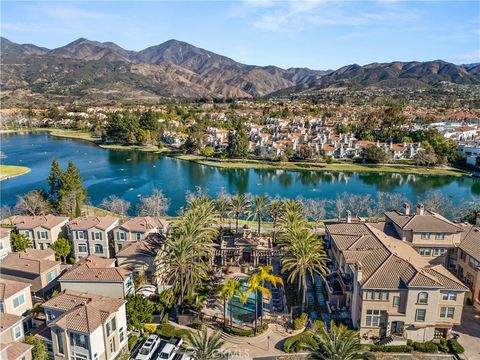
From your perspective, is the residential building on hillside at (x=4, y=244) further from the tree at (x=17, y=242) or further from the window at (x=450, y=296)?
the window at (x=450, y=296)

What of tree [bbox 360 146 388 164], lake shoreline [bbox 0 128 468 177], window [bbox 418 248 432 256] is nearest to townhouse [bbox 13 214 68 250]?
window [bbox 418 248 432 256]

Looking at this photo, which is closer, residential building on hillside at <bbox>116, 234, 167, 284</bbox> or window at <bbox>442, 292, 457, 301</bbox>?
window at <bbox>442, 292, 457, 301</bbox>

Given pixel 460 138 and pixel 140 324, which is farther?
pixel 460 138

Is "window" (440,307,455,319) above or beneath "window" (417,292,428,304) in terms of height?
beneath

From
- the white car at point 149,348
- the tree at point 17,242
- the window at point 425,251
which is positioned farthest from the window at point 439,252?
the tree at point 17,242

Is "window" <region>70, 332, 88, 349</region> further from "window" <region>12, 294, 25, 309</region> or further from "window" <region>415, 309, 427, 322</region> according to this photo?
"window" <region>415, 309, 427, 322</region>

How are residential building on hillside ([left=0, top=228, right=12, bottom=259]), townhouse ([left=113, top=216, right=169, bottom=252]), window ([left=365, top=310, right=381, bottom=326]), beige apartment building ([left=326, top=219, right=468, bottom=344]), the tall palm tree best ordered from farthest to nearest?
the tall palm tree → townhouse ([left=113, top=216, right=169, bottom=252]) → residential building on hillside ([left=0, top=228, right=12, bottom=259]) → window ([left=365, top=310, right=381, bottom=326]) → beige apartment building ([left=326, top=219, right=468, bottom=344])

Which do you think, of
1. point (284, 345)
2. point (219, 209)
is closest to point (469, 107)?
point (219, 209)

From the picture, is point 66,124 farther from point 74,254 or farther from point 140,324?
point 140,324
